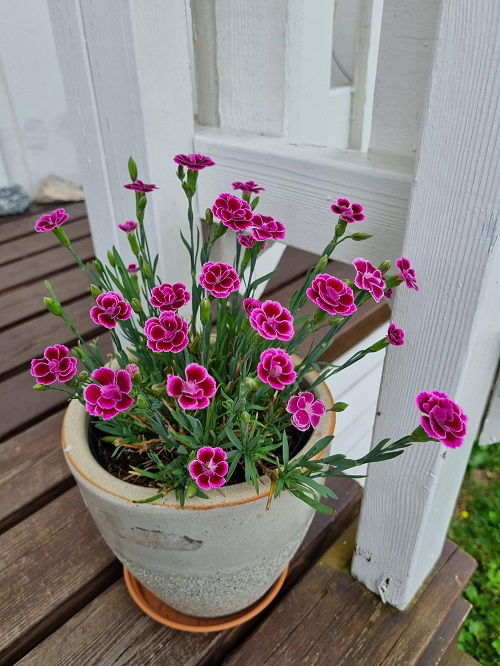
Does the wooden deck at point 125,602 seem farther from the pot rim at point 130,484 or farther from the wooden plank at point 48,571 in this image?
the pot rim at point 130,484

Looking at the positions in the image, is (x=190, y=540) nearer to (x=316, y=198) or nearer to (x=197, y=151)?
(x=316, y=198)

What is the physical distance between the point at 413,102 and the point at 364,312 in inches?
27.6

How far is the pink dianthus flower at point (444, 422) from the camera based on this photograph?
0.48 meters

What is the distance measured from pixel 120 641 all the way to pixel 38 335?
2.83 ft

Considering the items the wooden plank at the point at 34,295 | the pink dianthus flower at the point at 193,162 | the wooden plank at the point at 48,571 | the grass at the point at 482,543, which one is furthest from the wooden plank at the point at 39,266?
the grass at the point at 482,543

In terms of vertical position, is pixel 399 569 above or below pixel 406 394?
below

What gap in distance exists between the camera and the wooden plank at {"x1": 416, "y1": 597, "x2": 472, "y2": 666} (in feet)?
2.83

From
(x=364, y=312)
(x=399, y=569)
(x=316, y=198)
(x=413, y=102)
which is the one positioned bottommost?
(x=399, y=569)

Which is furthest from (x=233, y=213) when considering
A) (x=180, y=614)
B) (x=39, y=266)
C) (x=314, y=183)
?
(x=39, y=266)

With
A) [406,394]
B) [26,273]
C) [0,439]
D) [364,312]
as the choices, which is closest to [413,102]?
[406,394]

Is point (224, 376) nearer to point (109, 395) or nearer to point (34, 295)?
point (109, 395)

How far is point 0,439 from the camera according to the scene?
110 centimetres

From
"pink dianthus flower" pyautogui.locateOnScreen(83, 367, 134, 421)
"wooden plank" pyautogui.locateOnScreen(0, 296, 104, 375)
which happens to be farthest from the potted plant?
"wooden plank" pyautogui.locateOnScreen(0, 296, 104, 375)

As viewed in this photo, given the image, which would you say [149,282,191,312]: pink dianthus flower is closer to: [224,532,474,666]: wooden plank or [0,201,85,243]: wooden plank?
[224,532,474,666]: wooden plank
